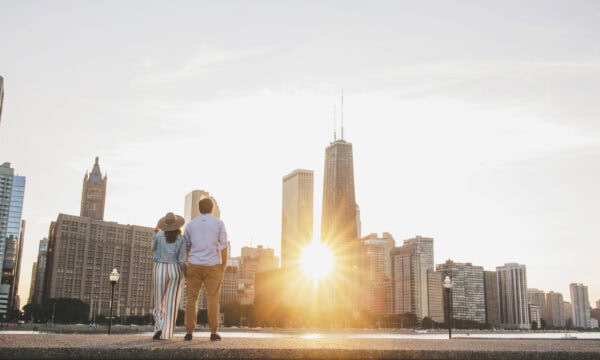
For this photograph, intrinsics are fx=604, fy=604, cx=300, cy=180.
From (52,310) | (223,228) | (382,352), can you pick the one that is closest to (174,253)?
(223,228)

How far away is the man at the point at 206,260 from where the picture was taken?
11203 mm

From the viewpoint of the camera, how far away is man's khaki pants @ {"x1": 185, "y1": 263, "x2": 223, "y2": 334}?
11141 mm

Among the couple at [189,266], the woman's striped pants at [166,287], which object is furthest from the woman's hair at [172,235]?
the woman's striped pants at [166,287]

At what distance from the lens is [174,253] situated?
1161 cm

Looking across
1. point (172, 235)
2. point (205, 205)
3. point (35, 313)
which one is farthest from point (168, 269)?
point (35, 313)

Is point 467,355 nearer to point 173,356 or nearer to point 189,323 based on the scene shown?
point 173,356

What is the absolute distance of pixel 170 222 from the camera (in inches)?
467

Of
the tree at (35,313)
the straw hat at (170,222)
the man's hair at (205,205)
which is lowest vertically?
the tree at (35,313)

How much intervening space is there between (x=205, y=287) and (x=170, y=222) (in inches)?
60.5

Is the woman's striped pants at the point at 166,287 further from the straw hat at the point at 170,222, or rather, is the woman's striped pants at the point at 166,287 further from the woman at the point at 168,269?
the straw hat at the point at 170,222

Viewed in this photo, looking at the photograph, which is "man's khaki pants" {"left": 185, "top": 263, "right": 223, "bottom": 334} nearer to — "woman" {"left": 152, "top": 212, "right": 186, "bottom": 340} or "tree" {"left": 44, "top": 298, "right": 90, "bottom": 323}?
"woman" {"left": 152, "top": 212, "right": 186, "bottom": 340}

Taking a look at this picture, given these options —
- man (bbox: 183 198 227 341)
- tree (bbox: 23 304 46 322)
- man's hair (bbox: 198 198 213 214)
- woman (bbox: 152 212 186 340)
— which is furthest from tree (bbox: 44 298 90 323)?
man (bbox: 183 198 227 341)

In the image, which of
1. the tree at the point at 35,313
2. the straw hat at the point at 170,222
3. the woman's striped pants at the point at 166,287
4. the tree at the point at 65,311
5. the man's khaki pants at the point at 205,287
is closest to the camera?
the man's khaki pants at the point at 205,287

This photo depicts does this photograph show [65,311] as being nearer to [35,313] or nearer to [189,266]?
[35,313]
